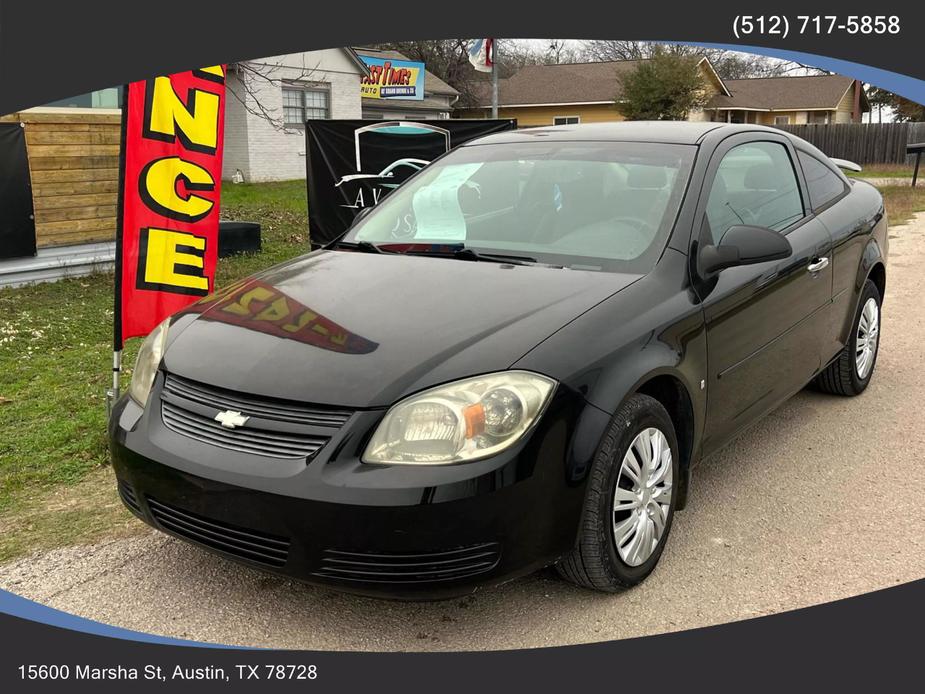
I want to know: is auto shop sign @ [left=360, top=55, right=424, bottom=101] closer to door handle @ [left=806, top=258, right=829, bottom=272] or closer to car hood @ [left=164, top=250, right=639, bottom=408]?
door handle @ [left=806, top=258, right=829, bottom=272]

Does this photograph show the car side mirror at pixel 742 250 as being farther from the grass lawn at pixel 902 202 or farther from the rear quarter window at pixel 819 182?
the grass lawn at pixel 902 202

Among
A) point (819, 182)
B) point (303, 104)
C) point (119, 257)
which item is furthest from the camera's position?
point (303, 104)

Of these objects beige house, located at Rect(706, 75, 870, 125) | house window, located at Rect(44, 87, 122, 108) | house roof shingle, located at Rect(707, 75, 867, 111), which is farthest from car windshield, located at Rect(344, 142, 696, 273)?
house roof shingle, located at Rect(707, 75, 867, 111)

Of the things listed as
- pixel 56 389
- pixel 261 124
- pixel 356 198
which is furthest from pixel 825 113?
pixel 56 389

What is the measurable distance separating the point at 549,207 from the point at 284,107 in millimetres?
24438

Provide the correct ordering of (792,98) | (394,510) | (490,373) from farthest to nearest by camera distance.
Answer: (792,98), (490,373), (394,510)

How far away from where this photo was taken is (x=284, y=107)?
1060 inches

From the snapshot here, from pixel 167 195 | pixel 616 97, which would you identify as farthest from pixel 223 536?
pixel 616 97

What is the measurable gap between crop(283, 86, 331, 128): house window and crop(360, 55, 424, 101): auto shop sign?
633 cm

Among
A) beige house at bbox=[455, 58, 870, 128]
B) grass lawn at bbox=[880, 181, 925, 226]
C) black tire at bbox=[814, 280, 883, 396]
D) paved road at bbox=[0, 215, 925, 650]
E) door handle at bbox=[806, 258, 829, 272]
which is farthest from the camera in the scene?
beige house at bbox=[455, 58, 870, 128]

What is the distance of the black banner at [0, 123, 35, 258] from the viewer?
32.1 ft

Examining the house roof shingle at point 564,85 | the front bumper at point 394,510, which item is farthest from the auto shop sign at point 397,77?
the front bumper at point 394,510

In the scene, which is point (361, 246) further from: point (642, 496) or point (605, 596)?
point (605, 596)

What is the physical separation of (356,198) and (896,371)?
257 inches
